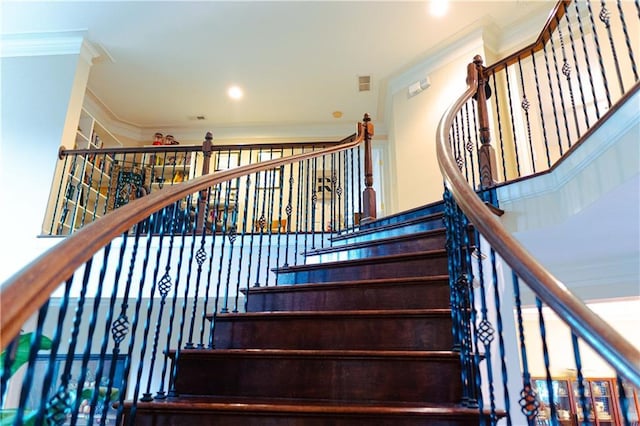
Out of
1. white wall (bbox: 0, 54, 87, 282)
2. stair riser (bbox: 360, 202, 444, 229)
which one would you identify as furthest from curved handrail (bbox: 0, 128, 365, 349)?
white wall (bbox: 0, 54, 87, 282)

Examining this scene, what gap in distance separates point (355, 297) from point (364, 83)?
427 cm

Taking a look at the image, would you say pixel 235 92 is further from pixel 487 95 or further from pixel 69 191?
pixel 487 95

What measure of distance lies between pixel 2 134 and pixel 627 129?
560cm

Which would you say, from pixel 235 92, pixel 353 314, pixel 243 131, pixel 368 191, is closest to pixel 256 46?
pixel 235 92

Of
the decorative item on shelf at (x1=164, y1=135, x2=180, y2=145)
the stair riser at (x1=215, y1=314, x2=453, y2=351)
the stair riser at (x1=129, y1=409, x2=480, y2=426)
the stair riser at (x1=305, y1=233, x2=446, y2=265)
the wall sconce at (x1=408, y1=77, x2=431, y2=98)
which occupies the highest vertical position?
the wall sconce at (x1=408, y1=77, x2=431, y2=98)

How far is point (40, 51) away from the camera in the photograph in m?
4.93

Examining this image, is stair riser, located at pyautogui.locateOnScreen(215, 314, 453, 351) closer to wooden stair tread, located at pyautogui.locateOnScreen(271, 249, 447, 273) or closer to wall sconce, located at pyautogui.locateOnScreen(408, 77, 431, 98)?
wooden stair tread, located at pyautogui.locateOnScreen(271, 249, 447, 273)

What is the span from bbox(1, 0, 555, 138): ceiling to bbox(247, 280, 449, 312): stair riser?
350cm

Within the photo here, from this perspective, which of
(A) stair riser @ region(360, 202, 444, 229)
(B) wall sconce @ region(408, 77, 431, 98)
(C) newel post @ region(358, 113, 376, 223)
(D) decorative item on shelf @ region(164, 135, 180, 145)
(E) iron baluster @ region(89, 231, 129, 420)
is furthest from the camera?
(D) decorative item on shelf @ region(164, 135, 180, 145)

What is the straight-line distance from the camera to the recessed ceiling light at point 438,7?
4.48 meters

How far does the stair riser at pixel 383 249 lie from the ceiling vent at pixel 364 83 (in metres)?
3.46

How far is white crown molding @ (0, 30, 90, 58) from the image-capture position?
4891 mm

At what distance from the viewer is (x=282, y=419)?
1.47m

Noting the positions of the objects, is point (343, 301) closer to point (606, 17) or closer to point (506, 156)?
point (606, 17)
